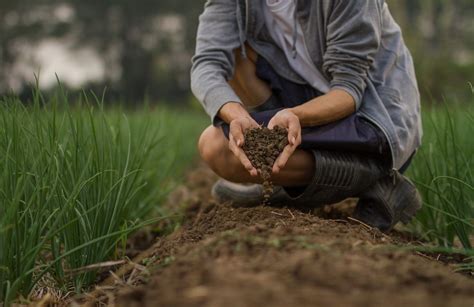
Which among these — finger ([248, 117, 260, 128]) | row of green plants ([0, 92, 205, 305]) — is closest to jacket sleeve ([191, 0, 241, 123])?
finger ([248, 117, 260, 128])

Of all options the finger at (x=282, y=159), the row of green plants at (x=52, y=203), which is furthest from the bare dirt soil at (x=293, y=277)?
the finger at (x=282, y=159)

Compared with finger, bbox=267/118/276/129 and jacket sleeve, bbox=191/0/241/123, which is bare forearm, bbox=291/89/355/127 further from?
jacket sleeve, bbox=191/0/241/123

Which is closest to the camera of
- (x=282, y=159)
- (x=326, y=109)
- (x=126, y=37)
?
(x=282, y=159)

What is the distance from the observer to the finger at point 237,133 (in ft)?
6.32

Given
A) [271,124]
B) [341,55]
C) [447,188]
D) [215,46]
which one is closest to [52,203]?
[271,124]

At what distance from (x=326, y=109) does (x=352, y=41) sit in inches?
9.3

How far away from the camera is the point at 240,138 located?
6.36 ft

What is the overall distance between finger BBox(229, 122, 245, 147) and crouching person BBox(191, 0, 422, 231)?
0.05 meters

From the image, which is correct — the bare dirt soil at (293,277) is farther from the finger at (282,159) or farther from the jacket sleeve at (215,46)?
the jacket sleeve at (215,46)

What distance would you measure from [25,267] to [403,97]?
140cm

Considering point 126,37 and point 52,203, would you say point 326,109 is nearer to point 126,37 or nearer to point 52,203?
point 52,203

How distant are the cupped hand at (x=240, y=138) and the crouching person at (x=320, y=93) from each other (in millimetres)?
14

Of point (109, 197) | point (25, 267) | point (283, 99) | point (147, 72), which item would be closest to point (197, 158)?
point (283, 99)

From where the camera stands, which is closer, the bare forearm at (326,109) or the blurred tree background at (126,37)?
the bare forearm at (326,109)
